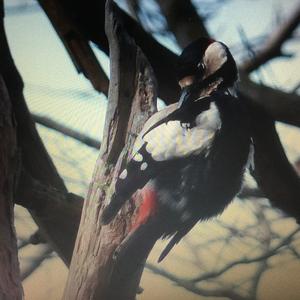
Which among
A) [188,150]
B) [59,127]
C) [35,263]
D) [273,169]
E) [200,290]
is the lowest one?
[200,290]

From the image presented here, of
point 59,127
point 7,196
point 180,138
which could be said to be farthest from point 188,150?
point 7,196

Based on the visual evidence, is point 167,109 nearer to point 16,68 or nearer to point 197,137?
point 197,137

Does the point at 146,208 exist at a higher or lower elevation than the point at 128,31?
lower

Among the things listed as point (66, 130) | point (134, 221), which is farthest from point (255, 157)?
point (66, 130)

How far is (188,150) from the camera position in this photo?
1549mm

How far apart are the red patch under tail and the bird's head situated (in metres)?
0.34

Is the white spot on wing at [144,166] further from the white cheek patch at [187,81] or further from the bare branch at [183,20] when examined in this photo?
the bare branch at [183,20]

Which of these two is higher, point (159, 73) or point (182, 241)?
point (159, 73)

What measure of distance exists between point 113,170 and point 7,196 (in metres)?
0.41

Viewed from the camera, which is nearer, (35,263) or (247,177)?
(247,177)

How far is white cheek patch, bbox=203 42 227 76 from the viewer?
158cm

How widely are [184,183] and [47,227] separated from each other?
0.58m

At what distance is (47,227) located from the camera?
172 cm

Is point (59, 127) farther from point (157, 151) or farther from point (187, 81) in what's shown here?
point (187, 81)
